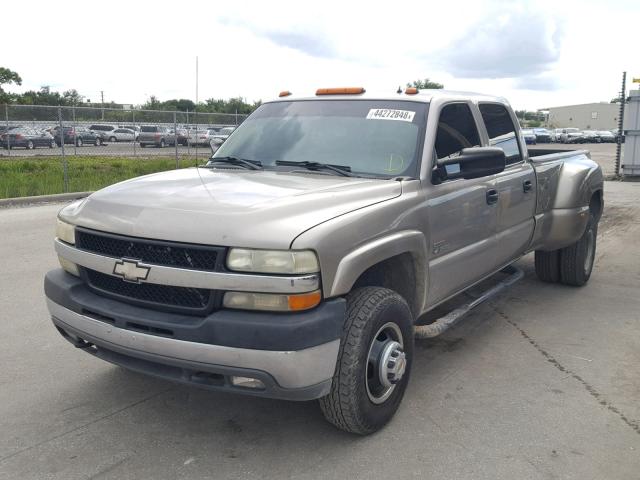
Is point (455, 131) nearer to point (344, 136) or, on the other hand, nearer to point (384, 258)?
point (344, 136)

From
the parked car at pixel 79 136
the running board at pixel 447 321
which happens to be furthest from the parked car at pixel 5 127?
the running board at pixel 447 321

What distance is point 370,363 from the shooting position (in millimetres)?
3291

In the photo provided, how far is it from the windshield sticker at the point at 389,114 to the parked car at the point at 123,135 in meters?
17.6

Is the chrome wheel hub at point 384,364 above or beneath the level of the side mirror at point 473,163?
beneath

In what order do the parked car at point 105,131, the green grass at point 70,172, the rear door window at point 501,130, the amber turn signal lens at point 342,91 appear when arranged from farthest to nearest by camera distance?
the parked car at point 105,131 → the green grass at point 70,172 → the rear door window at point 501,130 → the amber turn signal lens at point 342,91

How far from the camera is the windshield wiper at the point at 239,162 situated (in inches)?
166

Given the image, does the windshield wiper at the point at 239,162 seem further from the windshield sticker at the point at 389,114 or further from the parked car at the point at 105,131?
the parked car at the point at 105,131

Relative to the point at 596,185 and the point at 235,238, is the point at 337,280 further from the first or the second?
the point at 596,185

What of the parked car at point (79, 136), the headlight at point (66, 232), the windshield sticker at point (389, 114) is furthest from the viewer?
the parked car at point (79, 136)

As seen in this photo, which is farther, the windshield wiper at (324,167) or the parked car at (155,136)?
the parked car at (155,136)

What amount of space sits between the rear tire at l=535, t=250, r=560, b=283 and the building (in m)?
99.6

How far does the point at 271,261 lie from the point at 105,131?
18768 mm

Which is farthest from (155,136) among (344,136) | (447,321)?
(447,321)

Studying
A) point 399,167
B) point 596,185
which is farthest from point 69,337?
point 596,185
